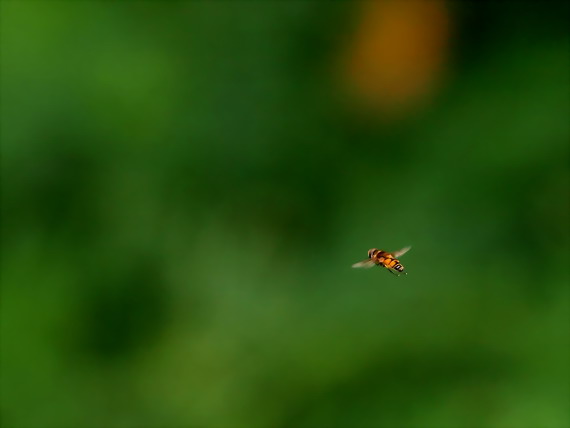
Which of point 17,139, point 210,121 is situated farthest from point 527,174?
point 17,139

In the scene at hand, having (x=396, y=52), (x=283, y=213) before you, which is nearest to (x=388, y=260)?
(x=283, y=213)

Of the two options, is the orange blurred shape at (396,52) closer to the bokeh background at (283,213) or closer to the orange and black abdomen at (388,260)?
the bokeh background at (283,213)

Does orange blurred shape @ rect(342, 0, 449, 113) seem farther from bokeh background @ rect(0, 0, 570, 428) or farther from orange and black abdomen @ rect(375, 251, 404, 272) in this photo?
orange and black abdomen @ rect(375, 251, 404, 272)

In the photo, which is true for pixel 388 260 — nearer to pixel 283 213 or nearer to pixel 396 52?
pixel 283 213

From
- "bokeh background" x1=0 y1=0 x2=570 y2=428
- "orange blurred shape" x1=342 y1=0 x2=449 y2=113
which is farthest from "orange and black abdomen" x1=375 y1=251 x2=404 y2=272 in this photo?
Result: "orange blurred shape" x1=342 y1=0 x2=449 y2=113

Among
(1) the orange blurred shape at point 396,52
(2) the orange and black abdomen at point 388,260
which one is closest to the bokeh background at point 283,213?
(1) the orange blurred shape at point 396,52

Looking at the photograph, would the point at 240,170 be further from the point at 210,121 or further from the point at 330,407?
the point at 330,407
